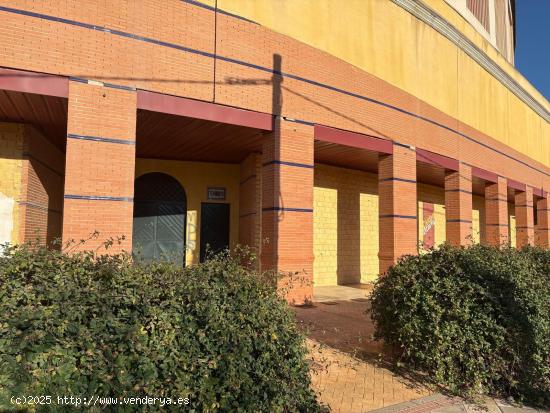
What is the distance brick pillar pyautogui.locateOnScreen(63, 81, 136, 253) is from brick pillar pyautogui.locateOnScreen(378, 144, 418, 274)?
7.66m

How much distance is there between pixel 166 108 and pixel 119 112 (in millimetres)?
930

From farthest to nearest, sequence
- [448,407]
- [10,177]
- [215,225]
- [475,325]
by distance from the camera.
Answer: [215,225] < [10,177] < [475,325] < [448,407]

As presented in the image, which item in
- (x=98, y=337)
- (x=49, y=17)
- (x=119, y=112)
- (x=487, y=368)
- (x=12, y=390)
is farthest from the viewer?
(x=119, y=112)

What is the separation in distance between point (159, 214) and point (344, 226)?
21.1ft

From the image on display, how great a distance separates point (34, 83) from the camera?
756cm

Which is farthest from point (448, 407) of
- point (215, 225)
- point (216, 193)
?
point (216, 193)

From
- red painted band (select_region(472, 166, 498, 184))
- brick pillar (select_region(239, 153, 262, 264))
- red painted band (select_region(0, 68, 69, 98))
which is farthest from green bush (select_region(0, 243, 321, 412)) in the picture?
red painted band (select_region(472, 166, 498, 184))

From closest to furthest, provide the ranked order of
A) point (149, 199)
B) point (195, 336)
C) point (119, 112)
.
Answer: point (195, 336)
point (119, 112)
point (149, 199)

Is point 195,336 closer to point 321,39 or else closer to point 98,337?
point 98,337

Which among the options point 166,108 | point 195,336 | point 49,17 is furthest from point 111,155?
point 195,336

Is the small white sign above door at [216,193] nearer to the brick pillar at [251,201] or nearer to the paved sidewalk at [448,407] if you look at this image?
the brick pillar at [251,201]

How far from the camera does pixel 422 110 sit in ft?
46.7

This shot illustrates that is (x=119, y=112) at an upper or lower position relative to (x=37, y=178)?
upper

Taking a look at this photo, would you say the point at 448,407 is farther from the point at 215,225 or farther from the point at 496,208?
the point at 496,208
